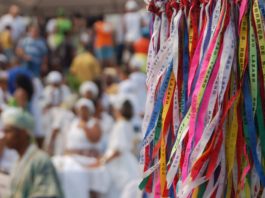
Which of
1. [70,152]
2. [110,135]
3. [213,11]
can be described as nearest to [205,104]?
[213,11]

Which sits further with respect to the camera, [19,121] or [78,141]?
[78,141]

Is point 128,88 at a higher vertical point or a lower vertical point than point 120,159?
higher

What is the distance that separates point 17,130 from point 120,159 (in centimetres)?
316

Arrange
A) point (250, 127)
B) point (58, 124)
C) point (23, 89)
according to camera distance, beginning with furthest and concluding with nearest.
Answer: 1. point (58, 124)
2. point (23, 89)
3. point (250, 127)

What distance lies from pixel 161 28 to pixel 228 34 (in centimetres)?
37

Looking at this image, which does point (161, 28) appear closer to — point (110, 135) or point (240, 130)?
point (240, 130)

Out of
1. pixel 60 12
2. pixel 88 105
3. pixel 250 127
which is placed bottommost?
pixel 88 105

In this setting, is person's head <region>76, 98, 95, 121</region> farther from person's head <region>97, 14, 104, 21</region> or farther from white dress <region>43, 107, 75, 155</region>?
person's head <region>97, 14, 104, 21</region>

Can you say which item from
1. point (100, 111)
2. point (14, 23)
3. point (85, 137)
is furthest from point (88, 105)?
point (14, 23)

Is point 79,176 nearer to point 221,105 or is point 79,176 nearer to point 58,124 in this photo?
point 58,124

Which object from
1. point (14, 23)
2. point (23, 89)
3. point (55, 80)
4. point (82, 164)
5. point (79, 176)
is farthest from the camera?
point (14, 23)

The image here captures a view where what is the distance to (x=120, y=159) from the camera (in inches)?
357

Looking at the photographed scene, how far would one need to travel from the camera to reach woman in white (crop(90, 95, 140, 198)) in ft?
29.3

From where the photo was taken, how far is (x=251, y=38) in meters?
2.40
